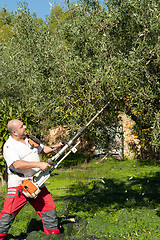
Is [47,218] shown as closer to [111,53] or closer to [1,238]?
[1,238]

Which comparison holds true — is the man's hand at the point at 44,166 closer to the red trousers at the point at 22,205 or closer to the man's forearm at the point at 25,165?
the man's forearm at the point at 25,165

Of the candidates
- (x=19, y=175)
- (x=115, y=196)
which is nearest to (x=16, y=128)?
(x=19, y=175)

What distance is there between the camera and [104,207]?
9.18 m

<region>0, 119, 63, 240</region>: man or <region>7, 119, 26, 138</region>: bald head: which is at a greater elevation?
<region>7, 119, 26, 138</region>: bald head

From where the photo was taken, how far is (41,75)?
7809 mm

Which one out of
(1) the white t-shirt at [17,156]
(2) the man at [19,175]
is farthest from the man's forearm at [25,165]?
(1) the white t-shirt at [17,156]

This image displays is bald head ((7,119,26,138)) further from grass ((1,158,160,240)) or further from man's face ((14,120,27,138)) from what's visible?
grass ((1,158,160,240))

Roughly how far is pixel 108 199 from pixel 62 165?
8.00 metres

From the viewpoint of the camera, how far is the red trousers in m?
5.95

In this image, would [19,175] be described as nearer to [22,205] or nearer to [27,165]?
[27,165]

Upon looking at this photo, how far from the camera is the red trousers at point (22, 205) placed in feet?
19.5

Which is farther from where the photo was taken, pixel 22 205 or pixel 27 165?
pixel 22 205

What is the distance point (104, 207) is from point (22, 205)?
12.0ft

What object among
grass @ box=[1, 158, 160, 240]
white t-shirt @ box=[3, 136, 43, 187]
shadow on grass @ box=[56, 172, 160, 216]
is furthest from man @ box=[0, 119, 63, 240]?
shadow on grass @ box=[56, 172, 160, 216]
